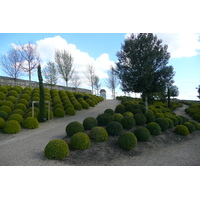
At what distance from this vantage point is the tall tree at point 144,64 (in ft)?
39.8

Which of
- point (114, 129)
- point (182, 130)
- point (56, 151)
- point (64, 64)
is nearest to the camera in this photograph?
point (56, 151)

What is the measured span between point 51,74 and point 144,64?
22301 millimetres

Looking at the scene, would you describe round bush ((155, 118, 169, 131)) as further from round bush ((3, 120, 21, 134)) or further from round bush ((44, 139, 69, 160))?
round bush ((3, 120, 21, 134))

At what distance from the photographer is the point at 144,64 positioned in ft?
38.7

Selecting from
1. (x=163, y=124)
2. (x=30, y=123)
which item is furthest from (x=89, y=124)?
(x=163, y=124)

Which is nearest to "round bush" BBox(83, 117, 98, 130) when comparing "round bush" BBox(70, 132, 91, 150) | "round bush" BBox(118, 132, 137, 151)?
"round bush" BBox(70, 132, 91, 150)

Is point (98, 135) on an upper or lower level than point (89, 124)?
lower

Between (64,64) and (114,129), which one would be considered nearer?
(114,129)

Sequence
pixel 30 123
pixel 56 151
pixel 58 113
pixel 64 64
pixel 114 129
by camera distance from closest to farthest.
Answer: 1. pixel 56 151
2. pixel 114 129
3. pixel 30 123
4. pixel 58 113
5. pixel 64 64

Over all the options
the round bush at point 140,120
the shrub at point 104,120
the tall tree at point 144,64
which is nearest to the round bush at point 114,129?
the shrub at point 104,120

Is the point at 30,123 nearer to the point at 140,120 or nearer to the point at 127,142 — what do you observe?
the point at 127,142

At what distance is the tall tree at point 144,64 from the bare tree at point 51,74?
19.3 m

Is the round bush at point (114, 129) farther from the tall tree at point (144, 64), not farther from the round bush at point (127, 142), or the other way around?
the tall tree at point (144, 64)

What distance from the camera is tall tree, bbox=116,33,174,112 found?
1212cm
